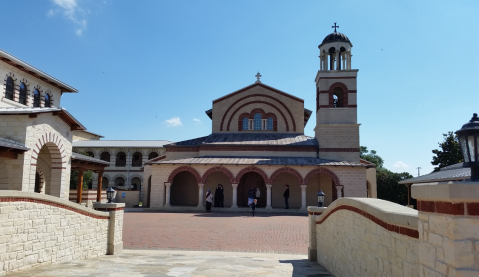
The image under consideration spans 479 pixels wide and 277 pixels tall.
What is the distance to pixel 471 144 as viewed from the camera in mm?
3447

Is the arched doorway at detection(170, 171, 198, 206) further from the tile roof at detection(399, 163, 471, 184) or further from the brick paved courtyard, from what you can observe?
the tile roof at detection(399, 163, 471, 184)

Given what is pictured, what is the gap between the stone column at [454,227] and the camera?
3.01m

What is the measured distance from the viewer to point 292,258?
34.0 ft

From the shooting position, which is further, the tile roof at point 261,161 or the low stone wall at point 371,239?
the tile roof at point 261,161

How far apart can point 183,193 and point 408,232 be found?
26608mm

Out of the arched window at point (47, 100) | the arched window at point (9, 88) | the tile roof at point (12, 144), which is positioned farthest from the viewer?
the arched window at point (47, 100)

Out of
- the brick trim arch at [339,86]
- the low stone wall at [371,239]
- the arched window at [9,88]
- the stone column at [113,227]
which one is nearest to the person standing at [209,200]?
the brick trim arch at [339,86]

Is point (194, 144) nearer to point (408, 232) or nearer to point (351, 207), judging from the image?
point (351, 207)

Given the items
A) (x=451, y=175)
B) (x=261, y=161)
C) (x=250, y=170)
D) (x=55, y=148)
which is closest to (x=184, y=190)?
(x=250, y=170)

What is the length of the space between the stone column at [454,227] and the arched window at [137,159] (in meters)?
46.2

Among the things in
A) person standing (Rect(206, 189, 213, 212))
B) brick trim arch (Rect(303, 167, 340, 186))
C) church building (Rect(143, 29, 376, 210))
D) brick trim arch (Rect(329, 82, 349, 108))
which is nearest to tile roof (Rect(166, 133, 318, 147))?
church building (Rect(143, 29, 376, 210))

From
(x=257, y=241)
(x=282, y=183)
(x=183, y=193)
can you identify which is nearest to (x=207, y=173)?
(x=183, y=193)

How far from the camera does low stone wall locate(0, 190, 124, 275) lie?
22.2ft

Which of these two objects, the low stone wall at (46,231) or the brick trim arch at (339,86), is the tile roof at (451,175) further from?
the low stone wall at (46,231)
